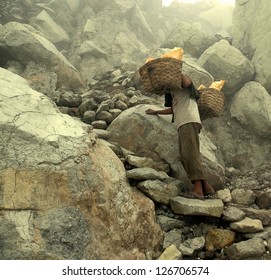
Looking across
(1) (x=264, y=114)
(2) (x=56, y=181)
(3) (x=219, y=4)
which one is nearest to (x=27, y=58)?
(2) (x=56, y=181)

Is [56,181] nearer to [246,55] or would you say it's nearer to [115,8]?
[246,55]

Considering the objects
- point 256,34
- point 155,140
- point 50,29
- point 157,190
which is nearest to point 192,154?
point 155,140

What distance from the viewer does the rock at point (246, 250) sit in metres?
3.81

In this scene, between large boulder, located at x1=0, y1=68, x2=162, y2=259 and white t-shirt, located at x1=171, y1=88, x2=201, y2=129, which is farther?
white t-shirt, located at x1=171, y1=88, x2=201, y2=129

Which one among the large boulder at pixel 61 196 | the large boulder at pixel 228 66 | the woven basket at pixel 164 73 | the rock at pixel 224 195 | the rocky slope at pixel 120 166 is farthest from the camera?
the large boulder at pixel 228 66

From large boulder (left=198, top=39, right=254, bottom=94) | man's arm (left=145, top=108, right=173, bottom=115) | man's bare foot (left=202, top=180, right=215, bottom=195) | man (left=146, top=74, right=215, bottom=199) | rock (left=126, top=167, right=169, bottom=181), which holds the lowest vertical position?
man's bare foot (left=202, top=180, right=215, bottom=195)

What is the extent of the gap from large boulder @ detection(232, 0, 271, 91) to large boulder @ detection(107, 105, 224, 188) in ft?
12.9

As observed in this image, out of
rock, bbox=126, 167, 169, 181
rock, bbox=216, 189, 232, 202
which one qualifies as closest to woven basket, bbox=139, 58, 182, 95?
rock, bbox=126, 167, 169, 181

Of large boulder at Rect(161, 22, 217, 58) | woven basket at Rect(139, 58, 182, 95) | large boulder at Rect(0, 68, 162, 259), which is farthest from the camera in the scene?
large boulder at Rect(161, 22, 217, 58)

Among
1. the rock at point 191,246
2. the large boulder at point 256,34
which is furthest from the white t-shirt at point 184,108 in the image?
the large boulder at point 256,34

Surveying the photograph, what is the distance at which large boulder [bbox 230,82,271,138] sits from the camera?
23.7ft

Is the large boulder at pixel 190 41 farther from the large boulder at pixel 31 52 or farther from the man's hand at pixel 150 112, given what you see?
the man's hand at pixel 150 112

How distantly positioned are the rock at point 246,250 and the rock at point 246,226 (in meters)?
0.28

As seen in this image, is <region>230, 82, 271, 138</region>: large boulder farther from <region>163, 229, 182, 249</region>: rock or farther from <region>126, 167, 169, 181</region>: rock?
<region>163, 229, 182, 249</region>: rock
